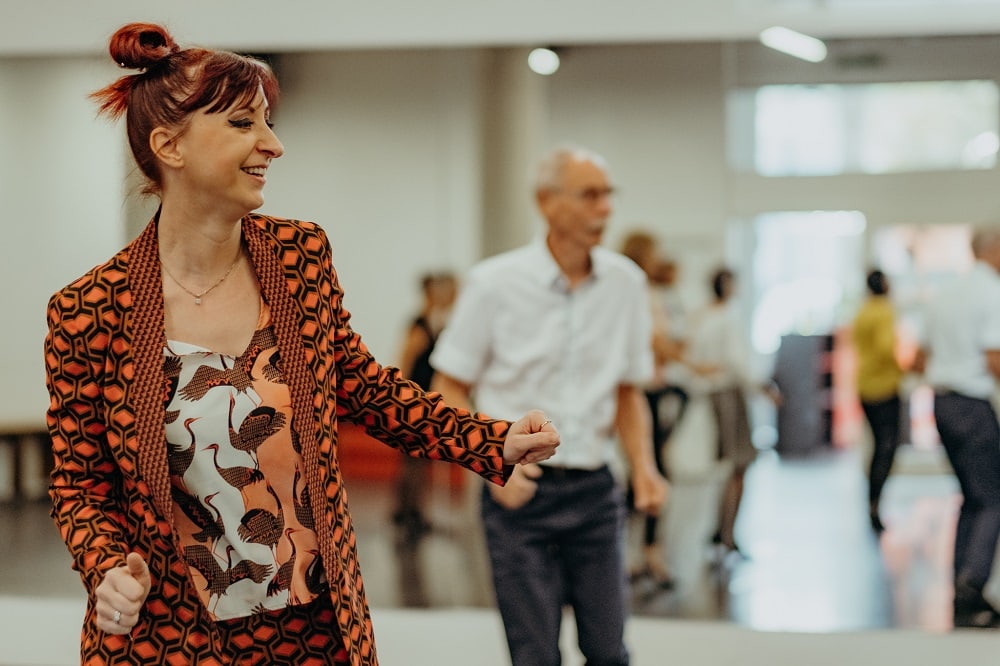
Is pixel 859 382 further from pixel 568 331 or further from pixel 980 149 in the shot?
pixel 568 331

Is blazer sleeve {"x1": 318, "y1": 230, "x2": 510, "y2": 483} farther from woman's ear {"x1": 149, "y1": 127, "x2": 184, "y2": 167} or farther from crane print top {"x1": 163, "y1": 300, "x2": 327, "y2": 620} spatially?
woman's ear {"x1": 149, "y1": 127, "x2": 184, "y2": 167}

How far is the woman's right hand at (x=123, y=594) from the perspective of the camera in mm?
1773

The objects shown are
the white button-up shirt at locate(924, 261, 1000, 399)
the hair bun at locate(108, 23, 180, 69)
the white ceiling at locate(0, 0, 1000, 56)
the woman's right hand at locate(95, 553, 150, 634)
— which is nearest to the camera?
the woman's right hand at locate(95, 553, 150, 634)

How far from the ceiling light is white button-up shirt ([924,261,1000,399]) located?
1.90m

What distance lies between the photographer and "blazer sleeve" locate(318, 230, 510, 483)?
6.95 ft

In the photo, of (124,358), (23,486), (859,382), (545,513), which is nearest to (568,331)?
(545,513)

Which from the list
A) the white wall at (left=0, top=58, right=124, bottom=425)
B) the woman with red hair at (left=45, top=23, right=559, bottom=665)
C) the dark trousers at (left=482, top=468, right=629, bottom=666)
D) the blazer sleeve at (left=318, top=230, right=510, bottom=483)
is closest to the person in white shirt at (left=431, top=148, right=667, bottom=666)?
the dark trousers at (left=482, top=468, right=629, bottom=666)

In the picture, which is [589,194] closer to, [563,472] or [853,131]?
[563,472]

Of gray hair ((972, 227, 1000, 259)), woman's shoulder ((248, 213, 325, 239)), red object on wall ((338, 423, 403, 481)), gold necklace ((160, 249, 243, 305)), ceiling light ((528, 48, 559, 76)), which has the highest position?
ceiling light ((528, 48, 559, 76))

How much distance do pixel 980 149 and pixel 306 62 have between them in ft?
9.38

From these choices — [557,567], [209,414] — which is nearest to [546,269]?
[557,567]

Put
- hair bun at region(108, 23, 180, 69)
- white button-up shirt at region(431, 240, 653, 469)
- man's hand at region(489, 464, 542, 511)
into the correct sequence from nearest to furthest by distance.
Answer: hair bun at region(108, 23, 180, 69) < man's hand at region(489, 464, 542, 511) < white button-up shirt at region(431, 240, 653, 469)

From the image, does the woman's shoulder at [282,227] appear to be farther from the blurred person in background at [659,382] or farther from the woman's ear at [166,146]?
the blurred person in background at [659,382]

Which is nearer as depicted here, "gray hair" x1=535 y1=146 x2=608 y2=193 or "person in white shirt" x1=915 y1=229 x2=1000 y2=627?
"gray hair" x1=535 y1=146 x2=608 y2=193
